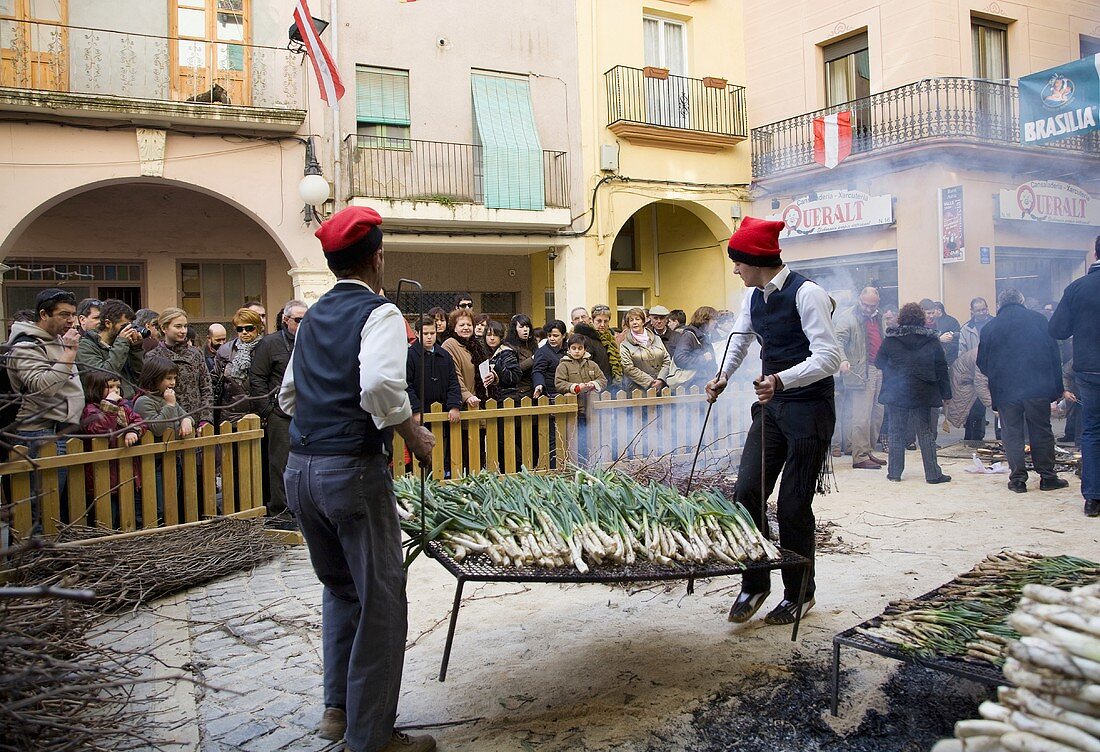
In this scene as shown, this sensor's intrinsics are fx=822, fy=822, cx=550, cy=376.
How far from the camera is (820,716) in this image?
3393 mm

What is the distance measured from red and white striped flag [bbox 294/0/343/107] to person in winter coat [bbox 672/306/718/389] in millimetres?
7311

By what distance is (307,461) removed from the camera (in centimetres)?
314

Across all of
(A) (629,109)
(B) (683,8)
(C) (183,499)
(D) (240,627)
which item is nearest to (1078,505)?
(D) (240,627)

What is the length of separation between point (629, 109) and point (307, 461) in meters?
15.8

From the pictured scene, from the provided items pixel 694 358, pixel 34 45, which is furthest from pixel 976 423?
pixel 34 45

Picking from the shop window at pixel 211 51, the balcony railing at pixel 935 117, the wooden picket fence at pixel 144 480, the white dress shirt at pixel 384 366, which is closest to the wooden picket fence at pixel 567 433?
the wooden picket fence at pixel 144 480

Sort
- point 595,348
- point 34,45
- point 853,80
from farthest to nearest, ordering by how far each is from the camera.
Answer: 1. point 853,80
2. point 34,45
3. point 595,348

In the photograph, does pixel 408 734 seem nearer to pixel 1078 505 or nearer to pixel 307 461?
pixel 307 461

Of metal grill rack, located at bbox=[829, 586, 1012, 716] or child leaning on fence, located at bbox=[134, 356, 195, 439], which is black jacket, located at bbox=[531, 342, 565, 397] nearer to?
child leaning on fence, located at bbox=[134, 356, 195, 439]

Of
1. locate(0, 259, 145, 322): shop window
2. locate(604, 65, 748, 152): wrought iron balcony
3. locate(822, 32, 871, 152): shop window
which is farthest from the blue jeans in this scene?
locate(0, 259, 145, 322): shop window

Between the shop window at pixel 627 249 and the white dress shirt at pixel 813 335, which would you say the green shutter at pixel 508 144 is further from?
the white dress shirt at pixel 813 335

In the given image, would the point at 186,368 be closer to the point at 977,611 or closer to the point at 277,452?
the point at 277,452

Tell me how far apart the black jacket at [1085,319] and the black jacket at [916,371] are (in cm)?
175

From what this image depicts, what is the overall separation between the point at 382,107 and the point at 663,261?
335 inches
